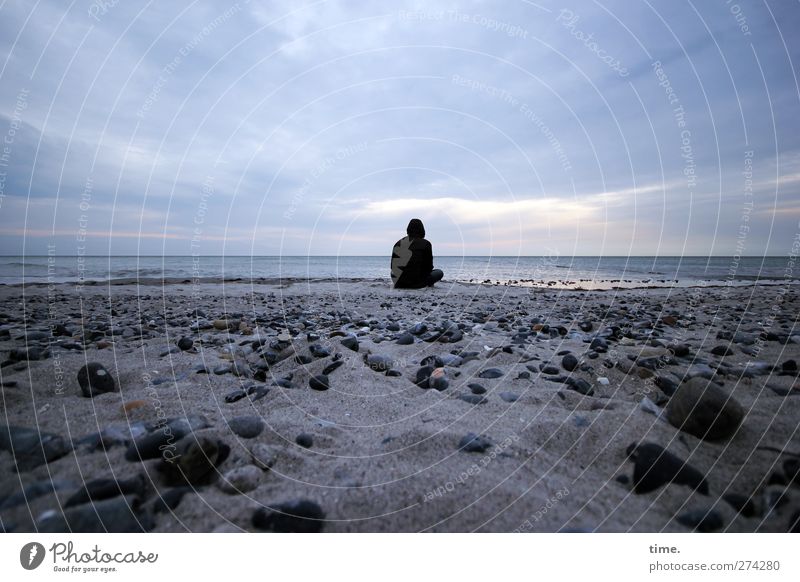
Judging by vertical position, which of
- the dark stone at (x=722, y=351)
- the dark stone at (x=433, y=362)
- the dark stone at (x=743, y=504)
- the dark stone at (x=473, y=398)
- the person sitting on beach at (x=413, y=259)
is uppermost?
the person sitting on beach at (x=413, y=259)

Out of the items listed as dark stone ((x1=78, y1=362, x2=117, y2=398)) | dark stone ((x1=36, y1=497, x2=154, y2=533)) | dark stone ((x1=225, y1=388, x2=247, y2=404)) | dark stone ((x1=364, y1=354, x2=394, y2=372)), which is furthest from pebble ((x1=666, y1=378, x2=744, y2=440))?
dark stone ((x1=78, y1=362, x2=117, y2=398))

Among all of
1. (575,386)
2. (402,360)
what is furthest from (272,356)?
(575,386)

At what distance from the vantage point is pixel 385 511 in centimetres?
148

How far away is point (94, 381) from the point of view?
105 inches

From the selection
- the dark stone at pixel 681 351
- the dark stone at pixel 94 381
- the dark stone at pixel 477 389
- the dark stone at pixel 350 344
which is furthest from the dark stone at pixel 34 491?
the dark stone at pixel 681 351

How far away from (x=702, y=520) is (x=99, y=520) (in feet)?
7.87

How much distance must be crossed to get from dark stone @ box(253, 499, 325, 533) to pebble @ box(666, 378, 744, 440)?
2.02 meters

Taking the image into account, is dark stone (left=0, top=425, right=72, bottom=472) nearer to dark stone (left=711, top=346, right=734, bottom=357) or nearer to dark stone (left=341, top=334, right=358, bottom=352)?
dark stone (left=341, top=334, right=358, bottom=352)

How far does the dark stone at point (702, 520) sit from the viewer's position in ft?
4.67

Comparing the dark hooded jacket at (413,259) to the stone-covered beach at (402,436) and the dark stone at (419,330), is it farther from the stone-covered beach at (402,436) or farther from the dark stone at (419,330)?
the stone-covered beach at (402,436)

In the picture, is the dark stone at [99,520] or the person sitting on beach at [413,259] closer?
the dark stone at [99,520]
